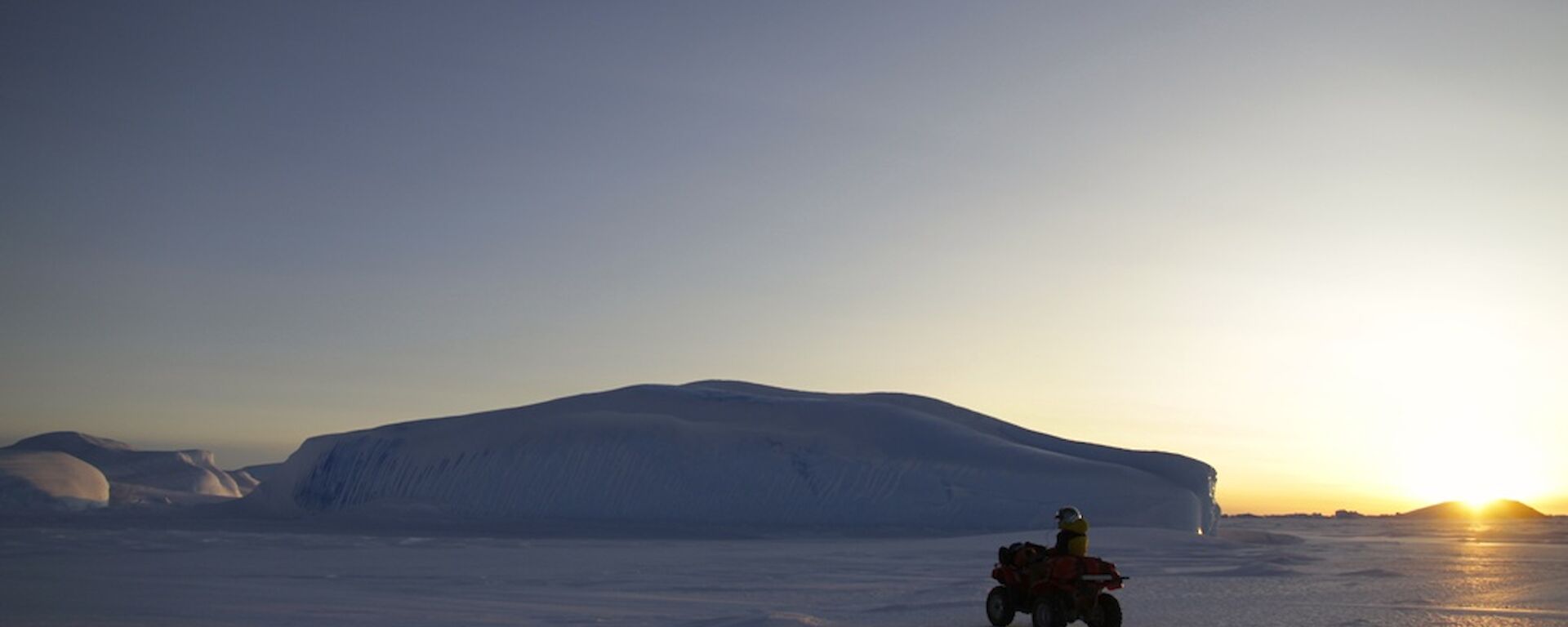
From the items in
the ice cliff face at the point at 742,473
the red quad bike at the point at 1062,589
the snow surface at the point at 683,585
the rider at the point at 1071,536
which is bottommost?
the snow surface at the point at 683,585

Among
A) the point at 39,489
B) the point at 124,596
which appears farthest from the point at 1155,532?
the point at 39,489

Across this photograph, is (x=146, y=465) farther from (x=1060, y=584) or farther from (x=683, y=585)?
(x=1060, y=584)

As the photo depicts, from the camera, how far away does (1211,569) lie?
19.5 metres

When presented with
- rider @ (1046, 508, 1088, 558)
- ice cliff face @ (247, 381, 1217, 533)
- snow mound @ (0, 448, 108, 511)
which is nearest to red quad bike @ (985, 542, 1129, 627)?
rider @ (1046, 508, 1088, 558)

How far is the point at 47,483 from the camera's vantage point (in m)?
67.5

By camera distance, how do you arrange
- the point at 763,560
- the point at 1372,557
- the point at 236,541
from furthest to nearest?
the point at 236,541 < the point at 1372,557 < the point at 763,560

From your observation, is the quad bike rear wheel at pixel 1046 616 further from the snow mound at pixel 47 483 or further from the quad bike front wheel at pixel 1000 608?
the snow mound at pixel 47 483

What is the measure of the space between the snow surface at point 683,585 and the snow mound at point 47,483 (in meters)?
43.5

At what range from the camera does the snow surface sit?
11.4 metres

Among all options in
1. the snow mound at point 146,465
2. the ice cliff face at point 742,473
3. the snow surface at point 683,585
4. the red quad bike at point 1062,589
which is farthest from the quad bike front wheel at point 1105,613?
the snow mound at point 146,465

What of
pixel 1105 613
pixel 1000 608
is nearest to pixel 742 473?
pixel 1000 608

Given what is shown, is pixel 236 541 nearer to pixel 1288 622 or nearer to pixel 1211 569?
pixel 1211 569

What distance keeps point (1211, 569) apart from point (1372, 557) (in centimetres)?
712

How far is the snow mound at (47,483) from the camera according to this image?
64.9m
